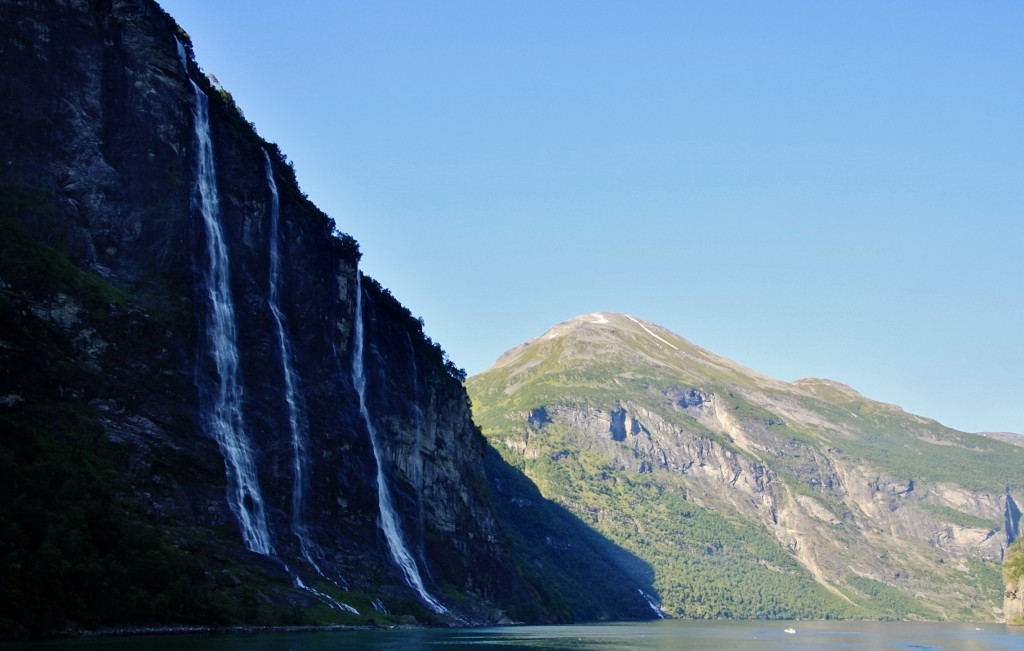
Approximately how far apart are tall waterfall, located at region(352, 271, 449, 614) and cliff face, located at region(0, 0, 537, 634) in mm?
506

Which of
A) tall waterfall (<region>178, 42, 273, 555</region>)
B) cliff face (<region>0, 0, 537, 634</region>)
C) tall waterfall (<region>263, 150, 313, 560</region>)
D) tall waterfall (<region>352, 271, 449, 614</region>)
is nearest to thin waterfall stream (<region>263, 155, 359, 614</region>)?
tall waterfall (<region>263, 150, 313, 560</region>)

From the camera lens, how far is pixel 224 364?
12812cm

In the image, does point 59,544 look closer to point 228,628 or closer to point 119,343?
point 228,628

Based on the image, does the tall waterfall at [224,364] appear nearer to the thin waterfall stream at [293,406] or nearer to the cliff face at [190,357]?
the cliff face at [190,357]

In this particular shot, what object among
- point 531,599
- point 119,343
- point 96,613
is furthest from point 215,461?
point 531,599

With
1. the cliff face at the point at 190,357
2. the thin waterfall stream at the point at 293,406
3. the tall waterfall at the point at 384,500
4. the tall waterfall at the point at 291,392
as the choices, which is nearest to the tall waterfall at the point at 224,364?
the cliff face at the point at 190,357

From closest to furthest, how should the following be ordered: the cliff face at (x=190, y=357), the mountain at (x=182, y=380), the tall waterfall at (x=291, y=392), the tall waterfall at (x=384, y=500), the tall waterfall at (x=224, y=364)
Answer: the mountain at (x=182, y=380)
the cliff face at (x=190, y=357)
the tall waterfall at (x=224, y=364)
the tall waterfall at (x=291, y=392)
the tall waterfall at (x=384, y=500)

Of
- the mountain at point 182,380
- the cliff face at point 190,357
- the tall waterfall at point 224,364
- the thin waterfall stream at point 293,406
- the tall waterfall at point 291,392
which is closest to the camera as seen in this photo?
the mountain at point 182,380

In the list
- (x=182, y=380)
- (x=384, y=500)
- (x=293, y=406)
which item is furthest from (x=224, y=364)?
(x=384, y=500)

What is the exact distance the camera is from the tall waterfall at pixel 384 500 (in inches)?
5655

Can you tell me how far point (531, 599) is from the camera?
185 meters

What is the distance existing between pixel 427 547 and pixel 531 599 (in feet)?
118

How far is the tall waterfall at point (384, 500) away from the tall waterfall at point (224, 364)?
25.7 m

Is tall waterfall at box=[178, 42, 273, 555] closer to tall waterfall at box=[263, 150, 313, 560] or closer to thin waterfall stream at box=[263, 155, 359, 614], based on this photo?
thin waterfall stream at box=[263, 155, 359, 614]
